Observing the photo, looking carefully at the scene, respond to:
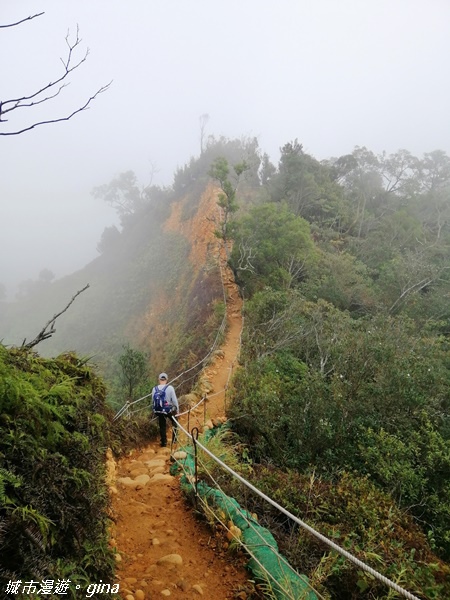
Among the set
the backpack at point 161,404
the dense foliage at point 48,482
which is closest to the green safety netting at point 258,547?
the backpack at point 161,404

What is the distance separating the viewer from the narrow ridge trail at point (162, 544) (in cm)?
347

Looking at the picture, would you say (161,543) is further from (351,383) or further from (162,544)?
(351,383)

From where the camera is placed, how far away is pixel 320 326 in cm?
1232

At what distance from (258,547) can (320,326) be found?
Result: 9.03 m

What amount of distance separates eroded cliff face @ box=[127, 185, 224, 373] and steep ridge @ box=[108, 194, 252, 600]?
863 cm

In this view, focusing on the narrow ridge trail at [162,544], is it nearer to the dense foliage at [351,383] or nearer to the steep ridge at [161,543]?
the steep ridge at [161,543]

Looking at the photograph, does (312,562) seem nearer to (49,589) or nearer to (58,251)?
(49,589)

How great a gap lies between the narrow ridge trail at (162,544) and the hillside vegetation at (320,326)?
2.43 ft

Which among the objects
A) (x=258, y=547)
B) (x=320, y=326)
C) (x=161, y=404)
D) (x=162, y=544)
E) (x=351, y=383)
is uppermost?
(x=161, y=404)

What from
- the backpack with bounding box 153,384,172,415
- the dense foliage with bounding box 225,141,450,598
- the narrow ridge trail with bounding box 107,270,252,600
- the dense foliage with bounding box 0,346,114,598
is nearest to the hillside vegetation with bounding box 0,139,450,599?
the dense foliage with bounding box 225,141,450,598

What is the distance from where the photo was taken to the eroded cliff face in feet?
58.3

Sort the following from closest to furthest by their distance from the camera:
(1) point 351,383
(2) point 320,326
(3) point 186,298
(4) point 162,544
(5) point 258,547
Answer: (5) point 258,547 → (4) point 162,544 → (1) point 351,383 → (2) point 320,326 → (3) point 186,298

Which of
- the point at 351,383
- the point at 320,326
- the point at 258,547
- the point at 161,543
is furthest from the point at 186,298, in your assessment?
the point at 258,547

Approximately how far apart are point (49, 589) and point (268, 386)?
6.64 m
